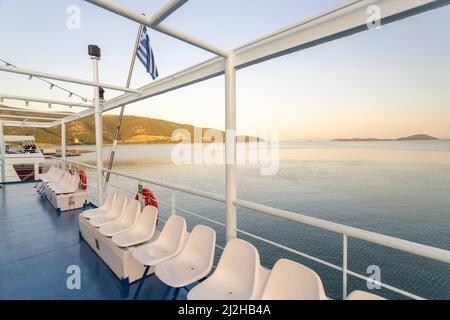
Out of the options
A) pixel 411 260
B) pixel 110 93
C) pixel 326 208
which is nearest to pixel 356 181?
pixel 326 208

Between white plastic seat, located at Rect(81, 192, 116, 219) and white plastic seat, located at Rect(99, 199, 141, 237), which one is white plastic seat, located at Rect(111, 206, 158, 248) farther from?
white plastic seat, located at Rect(81, 192, 116, 219)

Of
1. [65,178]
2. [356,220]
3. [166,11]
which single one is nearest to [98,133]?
[65,178]

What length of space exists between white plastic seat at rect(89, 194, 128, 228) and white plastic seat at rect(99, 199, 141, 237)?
110 mm

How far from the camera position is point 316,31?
1.73 metres

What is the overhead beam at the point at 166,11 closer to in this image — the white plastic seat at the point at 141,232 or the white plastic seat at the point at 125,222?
the white plastic seat at the point at 141,232

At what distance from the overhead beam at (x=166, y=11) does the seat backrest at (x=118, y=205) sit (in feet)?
8.93

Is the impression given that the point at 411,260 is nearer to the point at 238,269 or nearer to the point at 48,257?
the point at 238,269

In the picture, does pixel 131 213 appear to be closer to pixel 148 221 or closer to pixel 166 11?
pixel 148 221

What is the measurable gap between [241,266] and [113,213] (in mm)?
2585

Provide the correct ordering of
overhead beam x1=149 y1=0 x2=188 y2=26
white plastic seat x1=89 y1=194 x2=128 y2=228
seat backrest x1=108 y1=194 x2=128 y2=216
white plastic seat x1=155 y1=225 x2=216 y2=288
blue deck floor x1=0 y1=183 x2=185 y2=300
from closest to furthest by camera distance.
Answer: overhead beam x1=149 y1=0 x2=188 y2=26
white plastic seat x1=155 y1=225 x2=216 y2=288
blue deck floor x1=0 y1=183 x2=185 y2=300
white plastic seat x1=89 y1=194 x2=128 y2=228
seat backrest x1=108 y1=194 x2=128 y2=216

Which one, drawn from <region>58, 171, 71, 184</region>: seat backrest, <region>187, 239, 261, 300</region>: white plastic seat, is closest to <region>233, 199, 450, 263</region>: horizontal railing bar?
<region>187, 239, 261, 300</region>: white plastic seat

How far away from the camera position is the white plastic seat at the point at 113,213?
3332 mm

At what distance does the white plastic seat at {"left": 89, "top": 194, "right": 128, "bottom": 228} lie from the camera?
3.33 meters

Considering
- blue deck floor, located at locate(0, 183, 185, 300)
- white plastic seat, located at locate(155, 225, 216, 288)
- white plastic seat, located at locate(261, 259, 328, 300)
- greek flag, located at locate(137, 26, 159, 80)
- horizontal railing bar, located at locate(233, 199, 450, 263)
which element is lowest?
blue deck floor, located at locate(0, 183, 185, 300)
